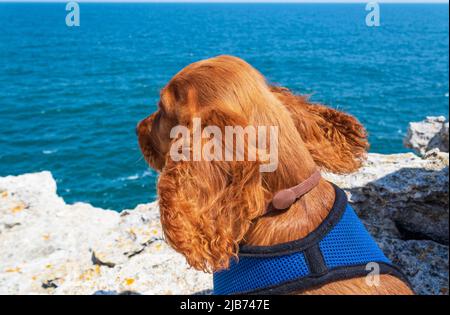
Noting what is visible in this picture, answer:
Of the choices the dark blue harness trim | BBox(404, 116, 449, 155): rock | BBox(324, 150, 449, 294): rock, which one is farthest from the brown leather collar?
BBox(404, 116, 449, 155): rock

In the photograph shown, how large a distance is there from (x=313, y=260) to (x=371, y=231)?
2641mm

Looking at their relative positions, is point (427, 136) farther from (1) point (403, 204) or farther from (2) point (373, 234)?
(2) point (373, 234)

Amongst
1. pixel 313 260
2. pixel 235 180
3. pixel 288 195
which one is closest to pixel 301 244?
pixel 313 260

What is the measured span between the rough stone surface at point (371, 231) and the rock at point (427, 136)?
14.7ft

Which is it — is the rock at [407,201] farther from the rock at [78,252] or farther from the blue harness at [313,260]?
the blue harness at [313,260]

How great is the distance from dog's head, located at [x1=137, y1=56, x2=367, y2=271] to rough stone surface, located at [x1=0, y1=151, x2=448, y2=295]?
166 centimetres

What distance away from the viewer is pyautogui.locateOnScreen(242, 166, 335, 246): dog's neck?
110 inches

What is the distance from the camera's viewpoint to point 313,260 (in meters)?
2.63

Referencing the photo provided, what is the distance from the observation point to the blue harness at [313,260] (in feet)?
8.58

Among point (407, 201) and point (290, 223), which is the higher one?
point (290, 223)

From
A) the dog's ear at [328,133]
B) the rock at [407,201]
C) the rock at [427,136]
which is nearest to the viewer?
the dog's ear at [328,133]

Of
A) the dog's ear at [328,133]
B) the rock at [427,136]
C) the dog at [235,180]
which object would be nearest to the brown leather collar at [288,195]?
the dog at [235,180]

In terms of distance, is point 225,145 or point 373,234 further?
point 373,234

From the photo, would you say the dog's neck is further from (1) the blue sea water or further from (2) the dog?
(1) the blue sea water
